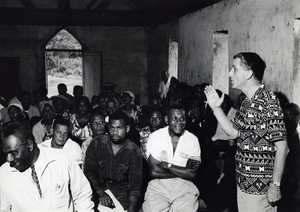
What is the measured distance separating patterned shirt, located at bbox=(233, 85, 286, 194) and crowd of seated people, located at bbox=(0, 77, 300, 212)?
119cm

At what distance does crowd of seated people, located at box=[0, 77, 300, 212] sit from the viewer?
4320mm

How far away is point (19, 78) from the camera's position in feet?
46.4

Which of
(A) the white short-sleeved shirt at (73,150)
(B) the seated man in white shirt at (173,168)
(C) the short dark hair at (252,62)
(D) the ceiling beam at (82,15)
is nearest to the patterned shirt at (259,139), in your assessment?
(C) the short dark hair at (252,62)

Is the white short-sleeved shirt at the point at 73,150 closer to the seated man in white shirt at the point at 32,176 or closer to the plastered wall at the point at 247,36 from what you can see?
the seated man in white shirt at the point at 32,176

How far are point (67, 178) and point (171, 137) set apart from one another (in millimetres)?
1714

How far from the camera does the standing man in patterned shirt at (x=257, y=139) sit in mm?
3031

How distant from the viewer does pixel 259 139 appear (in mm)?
3119

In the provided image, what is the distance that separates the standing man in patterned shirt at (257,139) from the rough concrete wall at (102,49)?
39.2 ft

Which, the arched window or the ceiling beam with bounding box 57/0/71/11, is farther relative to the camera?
the arched window

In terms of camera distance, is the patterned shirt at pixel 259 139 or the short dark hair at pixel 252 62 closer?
the patterned shirt at pixel 259 139

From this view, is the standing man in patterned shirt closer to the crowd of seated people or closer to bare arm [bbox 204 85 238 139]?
bare arm [bbox 204 85 238 139]

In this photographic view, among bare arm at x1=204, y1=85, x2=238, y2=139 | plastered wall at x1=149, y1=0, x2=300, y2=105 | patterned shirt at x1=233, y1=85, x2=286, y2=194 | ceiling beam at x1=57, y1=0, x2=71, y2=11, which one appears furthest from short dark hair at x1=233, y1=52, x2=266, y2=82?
ceiling beam at x1=57, y1=0, x2=71, y2=11

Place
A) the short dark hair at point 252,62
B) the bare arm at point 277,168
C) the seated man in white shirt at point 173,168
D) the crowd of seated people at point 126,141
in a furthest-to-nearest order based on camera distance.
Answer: the crowd of seated people at point 126,141
the seated man in white shirt at point 173,168
the short dark hair at point 252,62
the bare arm at point 277,168

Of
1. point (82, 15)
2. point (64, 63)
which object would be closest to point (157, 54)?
point (82, 15)
